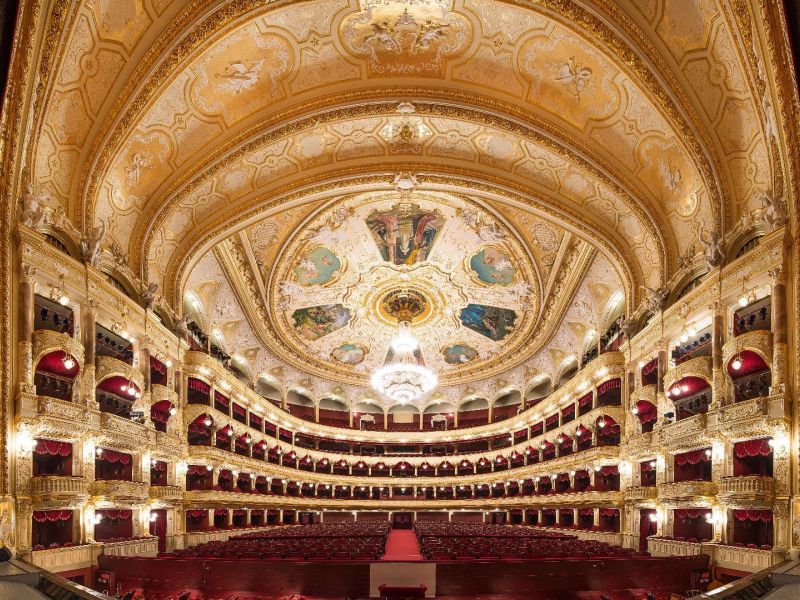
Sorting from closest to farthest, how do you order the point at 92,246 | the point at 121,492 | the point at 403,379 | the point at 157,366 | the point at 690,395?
1. the point at 92,246
2. the point at 121,492
3. the point at 690,395
4. the point at 157,366
5. the point at 403,379

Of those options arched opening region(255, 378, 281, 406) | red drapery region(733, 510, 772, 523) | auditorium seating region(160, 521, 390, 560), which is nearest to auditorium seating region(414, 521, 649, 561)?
auditorium seating region(160, 521, 390, 560)

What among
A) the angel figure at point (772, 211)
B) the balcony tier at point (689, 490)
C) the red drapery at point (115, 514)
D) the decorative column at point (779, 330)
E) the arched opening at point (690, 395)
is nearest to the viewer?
the decorative column at point (779, 330)

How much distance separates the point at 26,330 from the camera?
12.7 m

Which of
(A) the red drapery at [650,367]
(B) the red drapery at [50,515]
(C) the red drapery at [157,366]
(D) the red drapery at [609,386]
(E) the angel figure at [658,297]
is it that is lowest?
(B) the red drapery at [50,515]

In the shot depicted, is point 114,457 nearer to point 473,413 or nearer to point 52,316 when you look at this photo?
point 52,316

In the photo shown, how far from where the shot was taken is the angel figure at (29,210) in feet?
41.8

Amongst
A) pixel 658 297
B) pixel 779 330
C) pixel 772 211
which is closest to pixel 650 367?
pixel 658 297

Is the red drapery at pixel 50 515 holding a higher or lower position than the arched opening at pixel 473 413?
higher

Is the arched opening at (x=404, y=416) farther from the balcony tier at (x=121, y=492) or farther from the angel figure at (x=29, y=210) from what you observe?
the angel figure at (x=29, y=210)

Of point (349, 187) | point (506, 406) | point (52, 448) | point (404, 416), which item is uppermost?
point (349, 187)

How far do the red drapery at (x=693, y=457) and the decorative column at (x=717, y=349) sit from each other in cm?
163

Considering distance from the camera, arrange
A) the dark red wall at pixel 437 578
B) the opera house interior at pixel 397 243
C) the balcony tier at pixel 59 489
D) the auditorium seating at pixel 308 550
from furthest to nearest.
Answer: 1. the auditorium seating at pixel 308 550
2. the balcony tier at pixel 59 489
3. the opera house interior at pixel 397 243
4. the dark red wall at pixel 437 578

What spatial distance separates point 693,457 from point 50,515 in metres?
15.9

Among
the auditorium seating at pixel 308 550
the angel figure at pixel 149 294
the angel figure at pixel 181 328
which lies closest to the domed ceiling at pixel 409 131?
the angel figure at pixel 181 328
